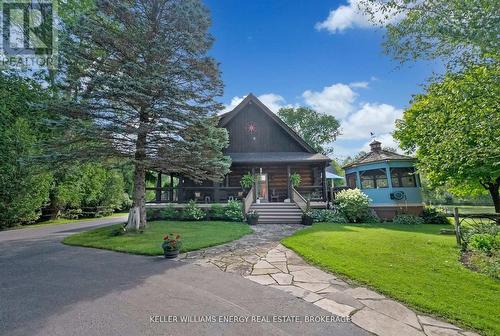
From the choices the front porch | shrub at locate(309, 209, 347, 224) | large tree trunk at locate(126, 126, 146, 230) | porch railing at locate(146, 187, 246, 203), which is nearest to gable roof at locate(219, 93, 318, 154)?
the front porch

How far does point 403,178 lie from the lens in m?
15.7

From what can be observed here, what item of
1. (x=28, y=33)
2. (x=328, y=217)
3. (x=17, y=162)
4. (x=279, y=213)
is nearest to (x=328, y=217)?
(x=328, y=217)

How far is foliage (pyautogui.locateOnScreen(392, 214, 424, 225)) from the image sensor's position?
13344mm

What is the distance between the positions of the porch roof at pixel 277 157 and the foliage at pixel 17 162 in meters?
11.7

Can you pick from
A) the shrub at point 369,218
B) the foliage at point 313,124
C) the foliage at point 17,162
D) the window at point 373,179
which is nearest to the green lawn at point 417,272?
the shrub at point 369,218

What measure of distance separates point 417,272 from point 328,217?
8022 mm

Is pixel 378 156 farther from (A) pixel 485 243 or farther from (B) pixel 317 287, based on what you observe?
(B) pixel 317 287

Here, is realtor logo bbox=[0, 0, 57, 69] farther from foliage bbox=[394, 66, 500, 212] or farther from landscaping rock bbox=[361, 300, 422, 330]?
foliage bbox=[394, 66, 500, 212]

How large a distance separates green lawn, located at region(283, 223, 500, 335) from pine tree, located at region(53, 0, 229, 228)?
6305 millimetres

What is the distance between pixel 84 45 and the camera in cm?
890

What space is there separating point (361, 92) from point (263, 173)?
9.04m

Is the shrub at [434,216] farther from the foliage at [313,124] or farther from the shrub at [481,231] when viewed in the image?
the foliage at [313,124]

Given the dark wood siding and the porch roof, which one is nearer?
the porch roof

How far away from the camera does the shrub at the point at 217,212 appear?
12.8m
